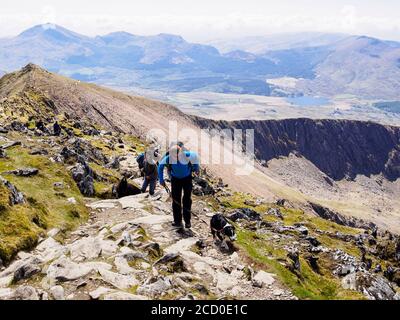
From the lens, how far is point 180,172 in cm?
2219

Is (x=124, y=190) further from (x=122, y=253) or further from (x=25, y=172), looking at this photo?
(x=122, y=253)

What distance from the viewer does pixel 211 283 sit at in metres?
17.1

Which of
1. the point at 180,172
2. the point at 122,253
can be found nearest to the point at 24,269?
the point at 122,253

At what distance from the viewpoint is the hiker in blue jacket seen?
21828 millimetres

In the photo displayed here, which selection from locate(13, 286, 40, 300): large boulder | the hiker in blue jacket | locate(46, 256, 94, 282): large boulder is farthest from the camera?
the hiker in blue jacket

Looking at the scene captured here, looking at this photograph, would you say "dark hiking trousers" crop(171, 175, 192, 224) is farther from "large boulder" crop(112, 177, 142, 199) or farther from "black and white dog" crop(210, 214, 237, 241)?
"large boulder" crop(112, 177, 142, 199)

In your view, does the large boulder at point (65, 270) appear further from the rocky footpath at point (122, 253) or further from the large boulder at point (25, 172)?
the large boulder at point (25, 172)

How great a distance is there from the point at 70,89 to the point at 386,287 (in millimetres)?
123645

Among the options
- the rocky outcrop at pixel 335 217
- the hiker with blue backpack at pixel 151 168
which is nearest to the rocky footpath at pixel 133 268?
the hiker with blue backpack at pixel 151 168

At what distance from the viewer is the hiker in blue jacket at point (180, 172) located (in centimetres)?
2183

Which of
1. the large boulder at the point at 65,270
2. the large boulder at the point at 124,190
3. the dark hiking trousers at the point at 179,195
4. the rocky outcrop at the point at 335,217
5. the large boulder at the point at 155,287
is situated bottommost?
the rocky outcrop at the point at 335,217

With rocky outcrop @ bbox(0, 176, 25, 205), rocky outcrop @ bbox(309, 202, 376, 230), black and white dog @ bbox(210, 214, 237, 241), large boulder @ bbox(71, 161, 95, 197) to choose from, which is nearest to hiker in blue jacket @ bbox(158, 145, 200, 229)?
black and white dog @ bbox(210, 214, 237, 241)
